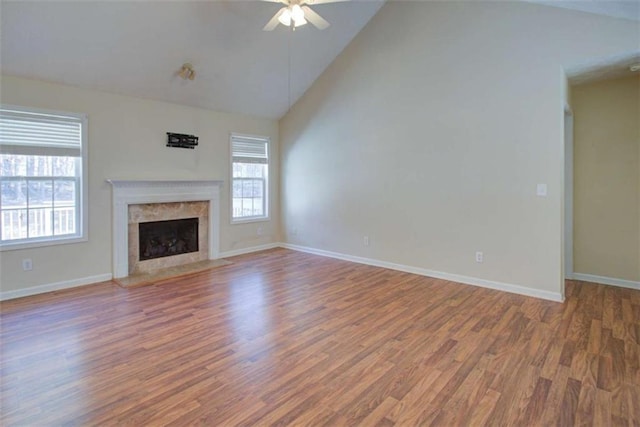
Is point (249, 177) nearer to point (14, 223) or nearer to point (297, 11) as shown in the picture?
point (14, 223)

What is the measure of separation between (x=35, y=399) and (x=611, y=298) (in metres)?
5.38

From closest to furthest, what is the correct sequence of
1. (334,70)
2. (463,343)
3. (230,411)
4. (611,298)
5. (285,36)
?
(230,411), (463,343), (611,298), (285,36), (334,70)

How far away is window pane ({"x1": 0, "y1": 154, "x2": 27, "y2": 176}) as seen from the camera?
12.3 ft

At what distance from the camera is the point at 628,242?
4.28m

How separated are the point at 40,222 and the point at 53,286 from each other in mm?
780

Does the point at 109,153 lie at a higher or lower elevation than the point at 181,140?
lower

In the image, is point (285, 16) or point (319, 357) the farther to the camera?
point (285, 16)

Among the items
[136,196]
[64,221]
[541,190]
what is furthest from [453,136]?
[64,221]

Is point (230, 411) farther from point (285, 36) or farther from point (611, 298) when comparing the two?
point (285, 36)

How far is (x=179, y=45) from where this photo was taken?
4227 mm

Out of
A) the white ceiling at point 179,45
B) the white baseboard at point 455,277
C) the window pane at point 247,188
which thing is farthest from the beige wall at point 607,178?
the window pane at point 247,188

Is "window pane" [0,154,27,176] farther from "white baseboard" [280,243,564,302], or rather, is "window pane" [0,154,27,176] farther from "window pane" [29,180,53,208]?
"white baseboard" [280,243,564,302]

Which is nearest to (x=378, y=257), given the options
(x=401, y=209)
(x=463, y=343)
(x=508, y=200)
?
(x=401, y=209)

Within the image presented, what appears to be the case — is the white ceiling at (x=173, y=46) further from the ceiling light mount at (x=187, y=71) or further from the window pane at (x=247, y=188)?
the window pane at (x=247, y=188)
